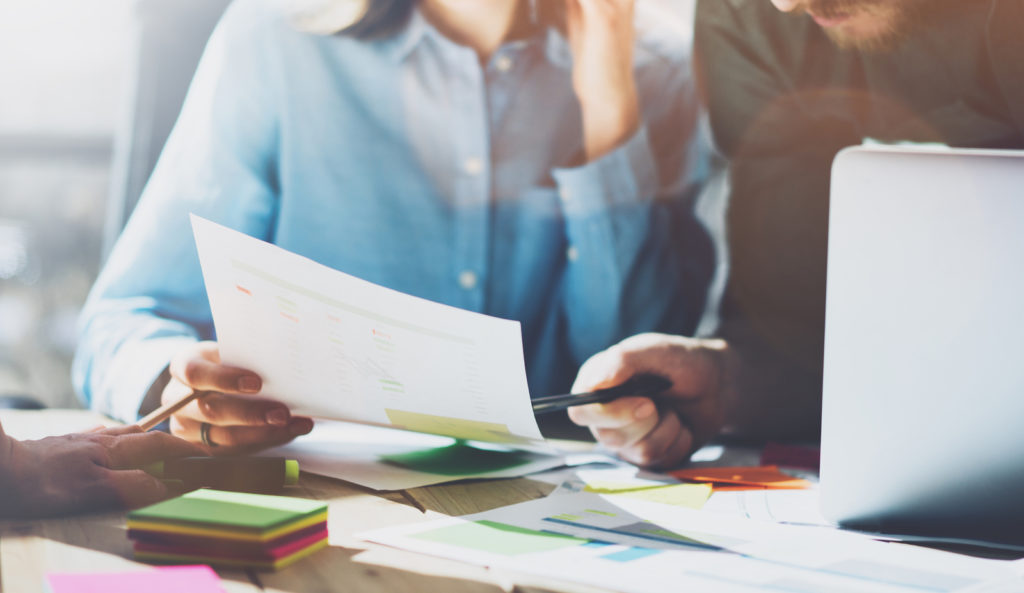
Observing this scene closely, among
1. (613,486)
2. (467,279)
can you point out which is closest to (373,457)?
(613,486)

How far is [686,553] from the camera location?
43cm

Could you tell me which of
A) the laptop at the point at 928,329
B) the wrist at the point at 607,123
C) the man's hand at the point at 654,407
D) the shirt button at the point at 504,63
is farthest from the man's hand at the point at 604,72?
the laptop at the point at 928,329

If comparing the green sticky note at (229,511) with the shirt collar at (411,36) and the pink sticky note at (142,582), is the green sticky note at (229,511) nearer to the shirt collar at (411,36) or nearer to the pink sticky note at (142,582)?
the pink sticky note at (142,582)

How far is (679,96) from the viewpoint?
1350 millimetres

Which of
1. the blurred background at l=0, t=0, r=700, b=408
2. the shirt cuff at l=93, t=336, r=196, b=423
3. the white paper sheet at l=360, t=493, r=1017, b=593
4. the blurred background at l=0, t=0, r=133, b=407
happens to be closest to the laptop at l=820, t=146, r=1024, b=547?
the white paper sheet at l=360, t=493, r=1017, b=593

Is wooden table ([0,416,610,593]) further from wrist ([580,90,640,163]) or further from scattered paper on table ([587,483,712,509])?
wrist ([580,90,640,163])

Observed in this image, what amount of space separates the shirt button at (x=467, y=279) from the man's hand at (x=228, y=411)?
57 cm

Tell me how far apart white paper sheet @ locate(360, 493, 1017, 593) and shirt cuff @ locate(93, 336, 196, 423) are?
461 millimetres

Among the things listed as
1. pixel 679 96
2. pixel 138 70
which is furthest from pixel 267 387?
pixel 679 96

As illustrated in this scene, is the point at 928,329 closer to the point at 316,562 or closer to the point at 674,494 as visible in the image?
the point at 674,494

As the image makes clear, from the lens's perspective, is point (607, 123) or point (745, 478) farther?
point (607, 123)

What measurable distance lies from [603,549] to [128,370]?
0.62m

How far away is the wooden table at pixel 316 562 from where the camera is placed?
0.37m

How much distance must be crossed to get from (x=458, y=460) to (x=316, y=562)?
0.28m
